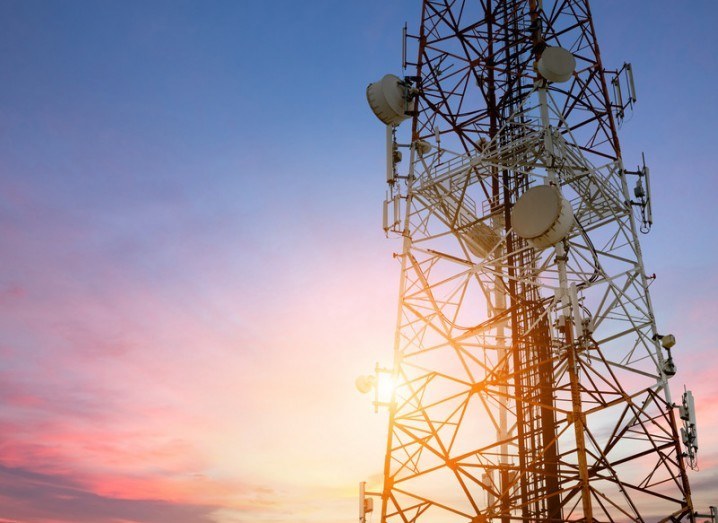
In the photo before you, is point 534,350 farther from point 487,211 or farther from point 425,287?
point 487,211

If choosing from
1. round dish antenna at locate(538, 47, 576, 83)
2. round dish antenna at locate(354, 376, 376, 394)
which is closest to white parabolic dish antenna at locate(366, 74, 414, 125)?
round dish antenna at locate(538, 47, 576, 83)

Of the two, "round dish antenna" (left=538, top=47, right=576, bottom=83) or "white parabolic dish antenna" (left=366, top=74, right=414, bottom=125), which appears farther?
"white parabolic dish antenna" (left=366, top=74, right=414, bottom=125)

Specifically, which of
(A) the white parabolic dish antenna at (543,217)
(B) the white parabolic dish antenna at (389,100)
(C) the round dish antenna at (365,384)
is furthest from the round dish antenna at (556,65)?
(C) the round dish antenna at (365,384)

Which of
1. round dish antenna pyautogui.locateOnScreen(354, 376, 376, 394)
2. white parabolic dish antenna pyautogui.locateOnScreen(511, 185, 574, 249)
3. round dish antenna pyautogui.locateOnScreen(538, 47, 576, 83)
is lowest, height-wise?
round dish antenna pyautogui.locateOnScreen(354, 376, 376, 394)

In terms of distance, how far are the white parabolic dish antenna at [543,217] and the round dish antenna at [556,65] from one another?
473 cm

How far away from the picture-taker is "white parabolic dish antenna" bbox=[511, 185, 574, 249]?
21.0 meters

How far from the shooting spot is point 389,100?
27.1m

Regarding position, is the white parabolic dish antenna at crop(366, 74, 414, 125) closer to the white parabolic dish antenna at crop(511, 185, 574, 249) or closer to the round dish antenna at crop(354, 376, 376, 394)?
the white parabolic dish antenna at crop(511, 185, 574, 249)

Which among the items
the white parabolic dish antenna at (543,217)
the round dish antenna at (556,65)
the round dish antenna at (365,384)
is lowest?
the round dish antenna at (365,384)

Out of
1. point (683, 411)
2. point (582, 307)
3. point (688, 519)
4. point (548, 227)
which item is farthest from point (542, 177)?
point (688, 519)

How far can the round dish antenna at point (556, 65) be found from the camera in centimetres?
2356

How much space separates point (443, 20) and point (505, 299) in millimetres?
12864

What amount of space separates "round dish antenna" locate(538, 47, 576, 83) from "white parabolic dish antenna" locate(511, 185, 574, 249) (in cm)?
473

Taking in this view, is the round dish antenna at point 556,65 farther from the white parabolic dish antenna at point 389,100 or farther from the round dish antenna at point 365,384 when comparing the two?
the round dish antenna at point 365,384
